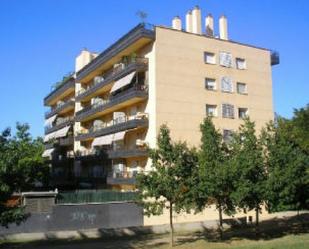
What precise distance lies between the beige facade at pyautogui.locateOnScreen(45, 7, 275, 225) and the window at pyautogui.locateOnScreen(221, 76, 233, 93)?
6 cm

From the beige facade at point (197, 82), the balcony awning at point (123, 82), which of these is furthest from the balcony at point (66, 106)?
the beige facade at point (197, 82)

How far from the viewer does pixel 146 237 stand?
116 ft

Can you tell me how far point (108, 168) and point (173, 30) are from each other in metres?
17.0

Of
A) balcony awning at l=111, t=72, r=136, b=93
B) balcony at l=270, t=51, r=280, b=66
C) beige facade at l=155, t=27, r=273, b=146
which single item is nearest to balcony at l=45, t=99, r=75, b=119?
balcony awning at l=111, t=72, r=136, b=93

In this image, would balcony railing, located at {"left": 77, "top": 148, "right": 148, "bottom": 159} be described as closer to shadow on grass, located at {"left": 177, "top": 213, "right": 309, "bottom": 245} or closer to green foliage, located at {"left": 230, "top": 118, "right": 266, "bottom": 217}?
shadow on grass, located at {"left": 177, "top": 213, "right": 309, "bottom": 245}

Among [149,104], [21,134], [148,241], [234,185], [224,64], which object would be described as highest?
[224,64]

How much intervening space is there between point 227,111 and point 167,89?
7762mm

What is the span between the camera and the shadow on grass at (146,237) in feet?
103

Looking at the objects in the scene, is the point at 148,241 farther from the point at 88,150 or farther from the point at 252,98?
the point at 88,150

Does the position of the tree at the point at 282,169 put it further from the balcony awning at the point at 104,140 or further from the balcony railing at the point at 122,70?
the balcony awning at the point at 104,140

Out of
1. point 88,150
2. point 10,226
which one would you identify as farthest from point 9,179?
point 88,150

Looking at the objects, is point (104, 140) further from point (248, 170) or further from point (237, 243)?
point (237, 243)

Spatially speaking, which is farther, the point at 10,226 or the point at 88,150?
the point at 88,150

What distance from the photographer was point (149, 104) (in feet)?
143
